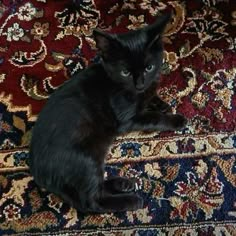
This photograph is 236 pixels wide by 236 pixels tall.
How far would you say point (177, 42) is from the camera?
5.29 ft

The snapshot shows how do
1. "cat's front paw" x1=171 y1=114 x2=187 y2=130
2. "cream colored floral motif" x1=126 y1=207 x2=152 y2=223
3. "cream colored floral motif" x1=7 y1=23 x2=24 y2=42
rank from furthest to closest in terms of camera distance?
"cream colored floral motif" x1=7 y1=23 x2=24 y2=42, "cat's front paw" x1=171 y1=114 x2=187 y2=130, "cream colored floral motif" x1=126 y1=207 x2=152 y2=223

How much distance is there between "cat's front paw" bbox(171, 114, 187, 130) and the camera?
1410 millimetres

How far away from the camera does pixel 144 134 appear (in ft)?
4.72

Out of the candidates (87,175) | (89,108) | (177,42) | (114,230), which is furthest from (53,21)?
(114,230)

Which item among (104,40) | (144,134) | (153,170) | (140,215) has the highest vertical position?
(104,40)

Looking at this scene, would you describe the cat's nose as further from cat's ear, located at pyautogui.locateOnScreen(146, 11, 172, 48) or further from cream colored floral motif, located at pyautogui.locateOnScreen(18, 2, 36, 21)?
cream colored floral motif, located at pyautogui.locateOnScreen(18, 2, 36, 21)

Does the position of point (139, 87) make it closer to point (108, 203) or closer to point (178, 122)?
point (178, 122)

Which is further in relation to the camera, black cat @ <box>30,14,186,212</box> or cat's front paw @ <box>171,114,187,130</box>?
cat's front paw @ <box>171,114,187,130</box>

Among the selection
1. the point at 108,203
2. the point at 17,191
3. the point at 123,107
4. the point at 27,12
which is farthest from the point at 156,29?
the point at 27,12

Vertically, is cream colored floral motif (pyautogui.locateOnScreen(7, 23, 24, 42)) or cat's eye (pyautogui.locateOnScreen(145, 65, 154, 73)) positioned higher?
cream colored floral motif (pyautogui.locateOnScreen(7, 23, 24, 42))

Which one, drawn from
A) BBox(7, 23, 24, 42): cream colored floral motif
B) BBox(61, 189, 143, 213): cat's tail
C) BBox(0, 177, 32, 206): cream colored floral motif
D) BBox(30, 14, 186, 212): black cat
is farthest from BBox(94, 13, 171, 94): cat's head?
BBox(7, 23, 24, 42): cream colored floral motif

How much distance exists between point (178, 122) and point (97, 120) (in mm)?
284

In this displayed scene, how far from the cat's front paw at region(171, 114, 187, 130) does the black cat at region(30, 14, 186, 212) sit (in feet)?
0.41

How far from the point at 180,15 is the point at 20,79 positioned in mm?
636
